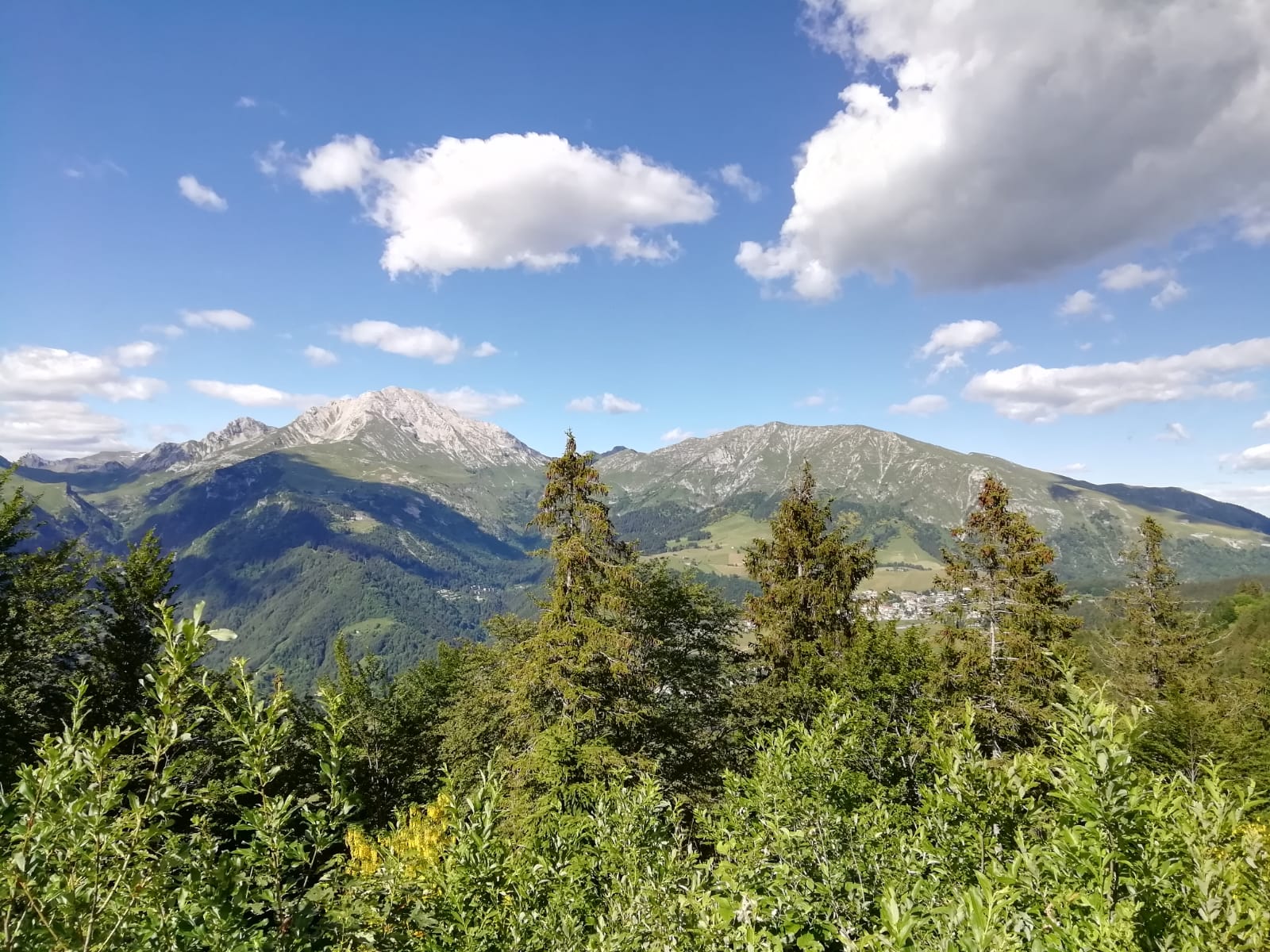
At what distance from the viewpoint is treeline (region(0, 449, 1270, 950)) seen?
4.40 meters

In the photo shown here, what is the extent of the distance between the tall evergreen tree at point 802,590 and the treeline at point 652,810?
2.82ft

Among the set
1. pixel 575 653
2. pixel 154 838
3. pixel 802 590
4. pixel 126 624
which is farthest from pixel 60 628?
pixel 802 590

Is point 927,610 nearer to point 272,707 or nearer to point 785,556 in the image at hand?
point 785,556

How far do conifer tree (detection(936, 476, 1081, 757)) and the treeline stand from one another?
0.14m

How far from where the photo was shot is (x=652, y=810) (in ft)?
31.4

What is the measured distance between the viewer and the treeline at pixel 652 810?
4.40 m

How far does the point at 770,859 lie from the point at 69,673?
28129mm

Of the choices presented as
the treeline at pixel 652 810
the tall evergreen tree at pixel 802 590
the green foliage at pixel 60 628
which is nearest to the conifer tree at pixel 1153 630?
the treeline at pixel 652 810

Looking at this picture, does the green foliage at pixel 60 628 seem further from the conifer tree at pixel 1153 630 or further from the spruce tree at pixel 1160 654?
the conifer tree at pixel 1153 630

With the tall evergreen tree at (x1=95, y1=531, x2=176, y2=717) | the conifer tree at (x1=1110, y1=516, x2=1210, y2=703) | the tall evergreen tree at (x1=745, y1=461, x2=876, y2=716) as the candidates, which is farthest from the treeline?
the conifer tree at (x1=1110, y1=516, x2=1210, y2=703)

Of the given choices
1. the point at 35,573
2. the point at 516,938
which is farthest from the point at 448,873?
the point at 35,573

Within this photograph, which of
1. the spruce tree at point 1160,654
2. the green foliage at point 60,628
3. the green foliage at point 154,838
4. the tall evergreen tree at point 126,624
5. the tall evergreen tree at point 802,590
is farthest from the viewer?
the spruce tree at point 1160,654

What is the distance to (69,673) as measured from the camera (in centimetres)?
2273

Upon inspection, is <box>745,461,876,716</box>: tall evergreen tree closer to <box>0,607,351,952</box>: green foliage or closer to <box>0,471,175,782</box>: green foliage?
<box>0,607,351,952</box>: green foliage
